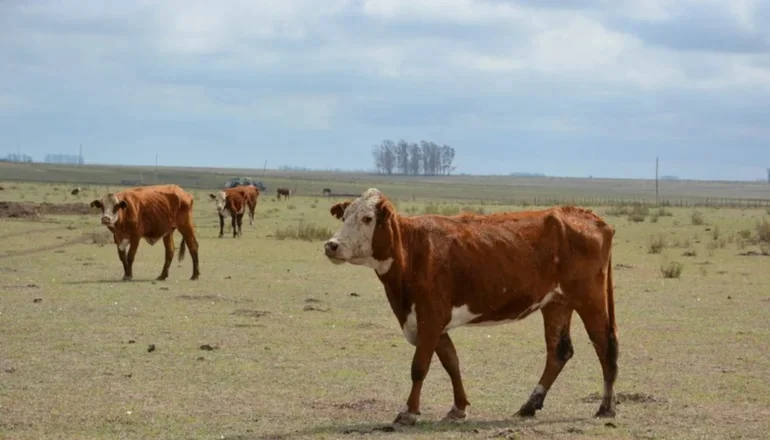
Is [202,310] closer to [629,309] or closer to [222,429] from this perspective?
[629,309]

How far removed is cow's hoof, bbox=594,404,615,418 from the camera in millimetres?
10133

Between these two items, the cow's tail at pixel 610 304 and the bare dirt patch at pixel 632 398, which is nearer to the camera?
the cow's tail at pixel 610 304

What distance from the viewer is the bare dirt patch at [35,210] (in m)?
43.8

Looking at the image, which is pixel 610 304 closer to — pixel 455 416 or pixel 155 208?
pixel 455 416

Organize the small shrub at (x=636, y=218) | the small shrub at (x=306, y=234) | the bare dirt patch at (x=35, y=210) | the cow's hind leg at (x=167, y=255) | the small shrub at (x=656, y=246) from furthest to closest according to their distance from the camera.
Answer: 1. the small shrub at (x=636, y=218)
2. the bare dirt patch at (x=35, y=210)
3. the small shrub at (x=306, y=234)
4. the small shrub at (x=656, y=246)
5. the cow's hind leg at (x=167, y=255)

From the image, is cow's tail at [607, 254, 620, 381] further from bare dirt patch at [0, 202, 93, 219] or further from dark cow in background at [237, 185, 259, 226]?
bare dirt patch at [0, 202, 93, 219]

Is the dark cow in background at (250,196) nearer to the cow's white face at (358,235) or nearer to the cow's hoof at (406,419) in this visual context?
the cow's white face at (358,235)

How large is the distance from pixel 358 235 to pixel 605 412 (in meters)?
2.64

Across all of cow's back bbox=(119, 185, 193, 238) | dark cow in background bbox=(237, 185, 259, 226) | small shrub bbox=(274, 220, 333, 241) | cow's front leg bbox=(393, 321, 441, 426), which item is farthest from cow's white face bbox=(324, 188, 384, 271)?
dark cow in background bbox=(237, 185, 259, 226)

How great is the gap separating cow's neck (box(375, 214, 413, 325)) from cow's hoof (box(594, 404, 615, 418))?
1.89 metres

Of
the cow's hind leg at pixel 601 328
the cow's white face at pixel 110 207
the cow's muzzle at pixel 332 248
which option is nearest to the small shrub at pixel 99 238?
the cow's white face at pixel 110 207

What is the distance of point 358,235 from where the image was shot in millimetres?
10008

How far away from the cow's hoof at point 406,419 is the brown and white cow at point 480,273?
0.03 feet

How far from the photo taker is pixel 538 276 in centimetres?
1042
